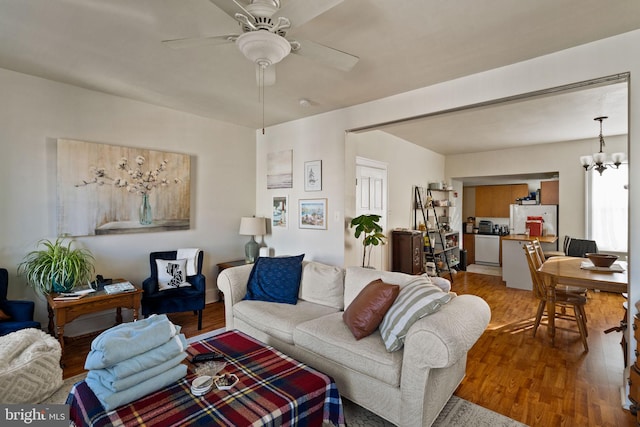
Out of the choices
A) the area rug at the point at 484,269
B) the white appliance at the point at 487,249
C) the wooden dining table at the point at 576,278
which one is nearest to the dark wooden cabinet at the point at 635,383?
the wooden dining table at the point at 576,278

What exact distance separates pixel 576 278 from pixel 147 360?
3439 millimetres

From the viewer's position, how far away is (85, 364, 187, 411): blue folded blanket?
139 cm

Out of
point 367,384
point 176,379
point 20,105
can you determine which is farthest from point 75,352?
point 367,384

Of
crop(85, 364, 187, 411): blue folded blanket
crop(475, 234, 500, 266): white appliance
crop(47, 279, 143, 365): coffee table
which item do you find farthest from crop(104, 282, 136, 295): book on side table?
crop(475, 234, 500, 266): white appliance

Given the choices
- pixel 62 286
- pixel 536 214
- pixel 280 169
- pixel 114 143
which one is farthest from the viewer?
pixel 536 214

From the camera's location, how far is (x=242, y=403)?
1.44m

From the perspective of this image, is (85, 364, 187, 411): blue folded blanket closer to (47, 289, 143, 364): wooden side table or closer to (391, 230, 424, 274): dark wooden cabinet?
(47, 289, 143, 364): wooden side table

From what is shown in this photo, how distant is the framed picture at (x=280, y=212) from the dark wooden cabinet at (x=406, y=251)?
6.55ft

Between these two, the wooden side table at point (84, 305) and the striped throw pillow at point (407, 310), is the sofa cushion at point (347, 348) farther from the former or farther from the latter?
the wooden side table at point (84, 305)

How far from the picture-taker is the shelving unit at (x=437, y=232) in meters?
6.04

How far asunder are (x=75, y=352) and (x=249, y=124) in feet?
11.0

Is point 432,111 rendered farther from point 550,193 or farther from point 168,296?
point 550,193

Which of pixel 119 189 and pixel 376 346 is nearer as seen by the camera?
pixel 376 346

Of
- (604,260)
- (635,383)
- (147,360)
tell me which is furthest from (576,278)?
(147,360)
